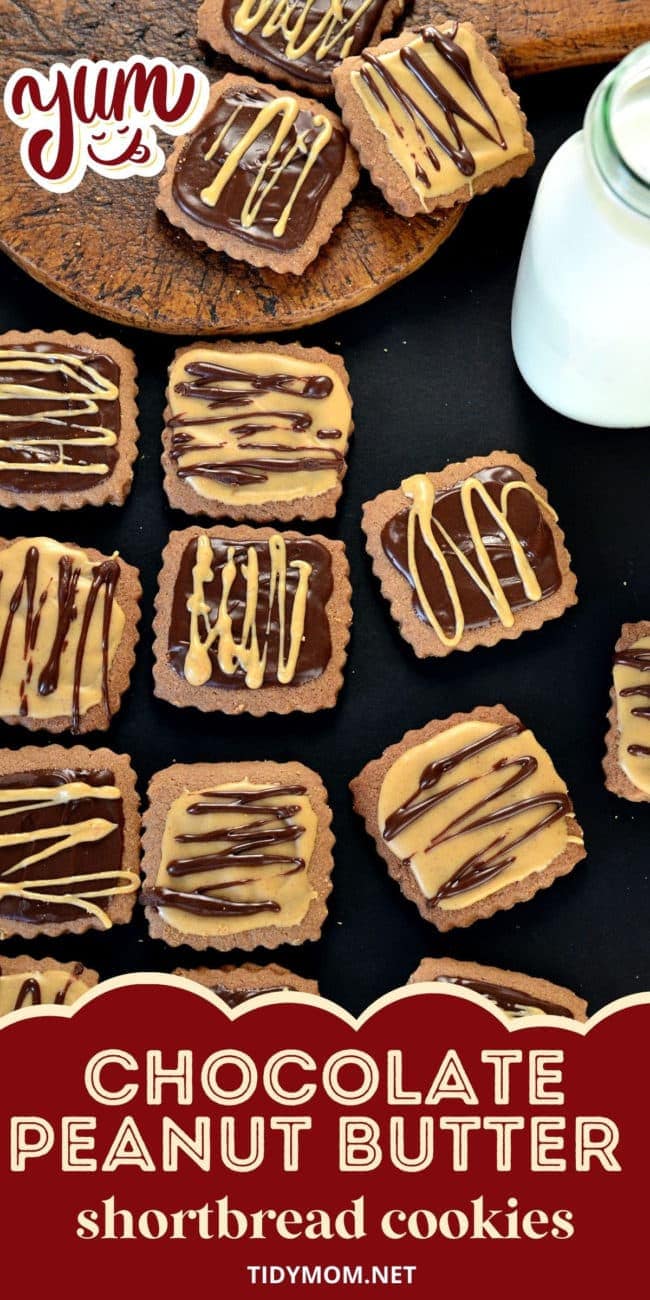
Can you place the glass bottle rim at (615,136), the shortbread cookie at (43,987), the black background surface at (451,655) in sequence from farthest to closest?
the black background surface at (451,655) → the shortbread cookie at (43,987) → the glass bottle rim at (615,136)

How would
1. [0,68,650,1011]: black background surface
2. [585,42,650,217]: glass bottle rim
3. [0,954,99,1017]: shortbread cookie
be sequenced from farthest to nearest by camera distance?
[0,68,650,1011]: black background surface
[0,954,99,1017]: shortbread cookie
[585,42,650,217]: glass bottle rim

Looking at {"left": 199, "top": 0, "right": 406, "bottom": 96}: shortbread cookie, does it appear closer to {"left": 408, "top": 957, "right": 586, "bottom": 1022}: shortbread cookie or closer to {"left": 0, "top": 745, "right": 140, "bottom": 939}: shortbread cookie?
{"left": 0, "top": 745, "right": 140, "bottom": 939}: shortbread cookie

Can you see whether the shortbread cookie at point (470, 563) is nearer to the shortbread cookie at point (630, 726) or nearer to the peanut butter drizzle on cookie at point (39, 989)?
the shortbread cookie at point (630, 726)

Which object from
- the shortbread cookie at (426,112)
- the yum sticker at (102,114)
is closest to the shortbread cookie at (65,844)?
the yum sticker at (102,114)

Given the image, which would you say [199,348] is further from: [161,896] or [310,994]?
[310,994]

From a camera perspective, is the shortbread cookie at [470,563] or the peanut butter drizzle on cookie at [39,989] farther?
the shortbread cookie at [470,563]

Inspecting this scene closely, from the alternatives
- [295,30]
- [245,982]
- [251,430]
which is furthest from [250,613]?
[295,30]

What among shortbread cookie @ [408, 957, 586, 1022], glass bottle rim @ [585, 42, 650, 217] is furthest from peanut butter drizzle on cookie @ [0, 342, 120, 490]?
shortbread cookie @ [408, 957, 586, 1022]

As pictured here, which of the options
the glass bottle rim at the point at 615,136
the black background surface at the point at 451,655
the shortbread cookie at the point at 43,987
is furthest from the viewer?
the black background surface at the point at 451,655
